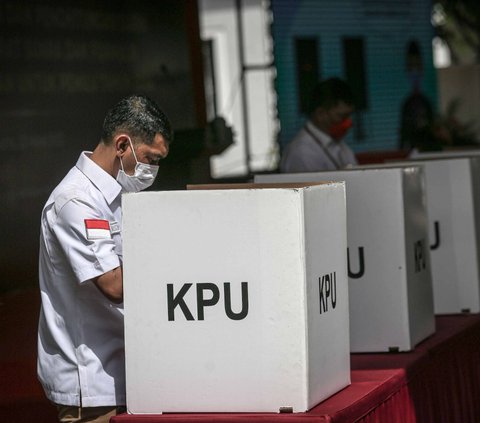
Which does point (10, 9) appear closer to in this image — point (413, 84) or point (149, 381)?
point (149, 381)

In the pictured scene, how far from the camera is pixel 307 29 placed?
959cm

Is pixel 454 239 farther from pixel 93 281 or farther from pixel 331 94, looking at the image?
pixel 93 281

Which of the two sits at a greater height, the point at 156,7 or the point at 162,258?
the point at 156,7

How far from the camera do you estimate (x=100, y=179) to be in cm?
376

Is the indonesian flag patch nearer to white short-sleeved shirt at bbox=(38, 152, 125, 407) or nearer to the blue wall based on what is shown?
white short-sleeved shirt at bbox=(38, 152, 125, 407)

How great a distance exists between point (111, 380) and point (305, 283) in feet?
2.22

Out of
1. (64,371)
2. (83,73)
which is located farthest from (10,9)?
(64,371)

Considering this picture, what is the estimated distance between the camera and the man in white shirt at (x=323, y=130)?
6.62 metres

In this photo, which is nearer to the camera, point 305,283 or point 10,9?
point 305,283

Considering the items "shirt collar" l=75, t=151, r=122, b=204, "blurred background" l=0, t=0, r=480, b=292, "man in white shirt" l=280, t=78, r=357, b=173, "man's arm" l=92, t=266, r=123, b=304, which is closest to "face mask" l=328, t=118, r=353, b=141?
"man in white shirt" l=280, t=78, r=357, b=173

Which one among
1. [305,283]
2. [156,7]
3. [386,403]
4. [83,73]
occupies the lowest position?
[386,403]

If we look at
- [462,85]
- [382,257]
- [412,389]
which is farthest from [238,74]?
[412,389]

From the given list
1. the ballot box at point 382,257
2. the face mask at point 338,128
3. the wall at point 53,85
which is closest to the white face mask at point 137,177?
the ballot box at point 382,257

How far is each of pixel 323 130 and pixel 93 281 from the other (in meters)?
3.30
